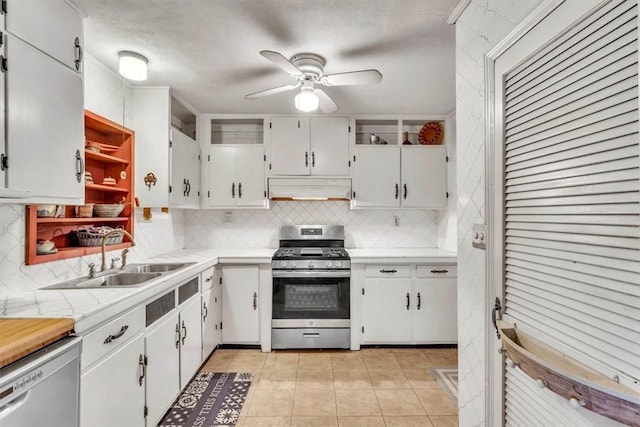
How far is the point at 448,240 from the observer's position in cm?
354

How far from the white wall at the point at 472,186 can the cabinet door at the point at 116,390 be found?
1.74 metres

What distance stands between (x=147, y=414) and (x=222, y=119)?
9.35 ft

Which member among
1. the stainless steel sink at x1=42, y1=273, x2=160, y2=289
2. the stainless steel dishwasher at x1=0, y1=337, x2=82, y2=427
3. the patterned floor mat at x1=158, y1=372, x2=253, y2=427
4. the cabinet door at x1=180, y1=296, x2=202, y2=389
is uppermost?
the stainless steel sink at x1=42, y1=273, x2=160, y2=289

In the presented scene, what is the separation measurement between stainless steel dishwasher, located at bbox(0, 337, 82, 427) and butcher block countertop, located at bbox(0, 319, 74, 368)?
0.03m

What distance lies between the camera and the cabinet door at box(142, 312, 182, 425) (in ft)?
6.12

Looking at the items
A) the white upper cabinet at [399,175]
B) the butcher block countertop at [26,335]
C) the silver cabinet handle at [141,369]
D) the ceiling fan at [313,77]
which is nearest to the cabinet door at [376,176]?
the white upper cabinet at [399,175]

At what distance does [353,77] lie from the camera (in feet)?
6.77

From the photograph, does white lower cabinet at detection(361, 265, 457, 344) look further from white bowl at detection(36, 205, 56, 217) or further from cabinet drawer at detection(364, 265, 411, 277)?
white bowl at detection(36, 205, 56, 217)

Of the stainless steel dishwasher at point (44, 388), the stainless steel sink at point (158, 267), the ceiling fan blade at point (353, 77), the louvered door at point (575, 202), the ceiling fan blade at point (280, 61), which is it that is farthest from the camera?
the stainless steel sink at point (158, 267)

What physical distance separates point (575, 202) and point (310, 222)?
9.69ft

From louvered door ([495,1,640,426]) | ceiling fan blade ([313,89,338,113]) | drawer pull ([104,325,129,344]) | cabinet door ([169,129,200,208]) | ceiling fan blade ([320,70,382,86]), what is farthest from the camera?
cabinet door ([169,129,200,208])

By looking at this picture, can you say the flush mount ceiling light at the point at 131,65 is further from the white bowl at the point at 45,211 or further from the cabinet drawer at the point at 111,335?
the cabinet drawer at the point at 111,335

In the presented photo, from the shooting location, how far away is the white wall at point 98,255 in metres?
1.66

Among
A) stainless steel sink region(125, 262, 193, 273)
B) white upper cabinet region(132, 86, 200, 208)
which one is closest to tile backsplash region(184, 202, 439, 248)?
white upper cabinet region(132, 86, 200, 208)
